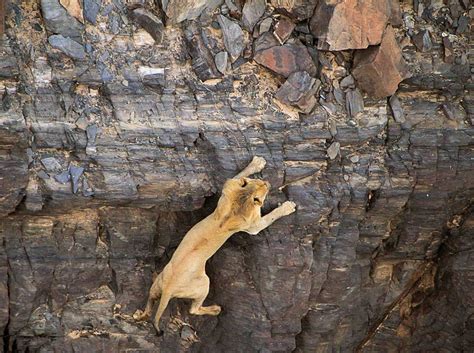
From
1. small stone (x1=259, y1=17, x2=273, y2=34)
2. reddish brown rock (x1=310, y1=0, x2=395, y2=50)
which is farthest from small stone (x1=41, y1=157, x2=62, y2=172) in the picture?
reddish brown rock (x1=310, y1=0, x2=395, y2=50)

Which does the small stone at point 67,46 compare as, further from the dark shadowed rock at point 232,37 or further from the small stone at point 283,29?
the small stone at point 283,29

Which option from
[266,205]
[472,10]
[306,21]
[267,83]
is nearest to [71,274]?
[266,205]

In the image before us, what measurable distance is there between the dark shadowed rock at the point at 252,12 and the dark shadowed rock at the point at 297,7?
0.34 feet

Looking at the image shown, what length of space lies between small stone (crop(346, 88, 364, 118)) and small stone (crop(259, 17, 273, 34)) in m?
0.90

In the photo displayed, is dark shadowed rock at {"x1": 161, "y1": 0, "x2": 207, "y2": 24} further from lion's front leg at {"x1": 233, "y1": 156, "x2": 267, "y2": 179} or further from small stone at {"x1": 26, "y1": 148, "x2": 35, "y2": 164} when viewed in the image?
small stone at {"x1": 26, "y1": 148, "x2": 35, "y2": 164}

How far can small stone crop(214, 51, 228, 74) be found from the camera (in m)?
6.09

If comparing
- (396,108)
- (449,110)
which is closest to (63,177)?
(396,108)

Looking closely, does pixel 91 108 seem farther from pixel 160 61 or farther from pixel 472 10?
pixel 472 10

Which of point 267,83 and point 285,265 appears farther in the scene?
point 285,265

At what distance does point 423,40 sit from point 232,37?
5.53ft

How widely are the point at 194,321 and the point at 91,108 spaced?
2467 mm

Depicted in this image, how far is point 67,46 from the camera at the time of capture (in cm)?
588

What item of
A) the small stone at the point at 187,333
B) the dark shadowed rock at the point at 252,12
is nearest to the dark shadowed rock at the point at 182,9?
the dark shadowed rock at the point at 252,12

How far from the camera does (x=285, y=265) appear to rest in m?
6.82
